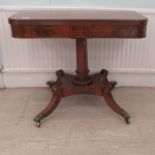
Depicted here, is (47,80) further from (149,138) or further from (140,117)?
(149,138)

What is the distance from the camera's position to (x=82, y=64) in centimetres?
169

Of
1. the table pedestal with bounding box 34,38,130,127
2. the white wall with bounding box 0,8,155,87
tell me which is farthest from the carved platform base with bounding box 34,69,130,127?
the white wall with bounding box 0,8,155,87

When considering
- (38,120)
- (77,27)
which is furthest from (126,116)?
(77,27)

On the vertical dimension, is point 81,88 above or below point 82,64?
below

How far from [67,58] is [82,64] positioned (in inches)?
14.7

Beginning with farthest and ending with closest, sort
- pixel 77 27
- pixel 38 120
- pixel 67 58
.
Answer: pixel 67 58
pixel 38 120
pixel 77 27

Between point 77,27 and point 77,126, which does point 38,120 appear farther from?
point 77,27

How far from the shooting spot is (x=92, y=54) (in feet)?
6.61

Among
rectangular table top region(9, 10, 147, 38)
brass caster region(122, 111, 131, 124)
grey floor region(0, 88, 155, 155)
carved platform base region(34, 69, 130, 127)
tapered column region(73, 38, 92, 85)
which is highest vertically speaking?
rectangular table top region(9, 10, 147, 38)

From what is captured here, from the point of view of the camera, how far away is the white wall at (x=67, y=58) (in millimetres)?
1964

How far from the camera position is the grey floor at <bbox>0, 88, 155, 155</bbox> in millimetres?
1413

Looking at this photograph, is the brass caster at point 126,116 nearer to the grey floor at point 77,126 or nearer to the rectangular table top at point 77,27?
the grey floor at point 77,126

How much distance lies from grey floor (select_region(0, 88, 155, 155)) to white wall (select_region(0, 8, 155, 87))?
147 mm

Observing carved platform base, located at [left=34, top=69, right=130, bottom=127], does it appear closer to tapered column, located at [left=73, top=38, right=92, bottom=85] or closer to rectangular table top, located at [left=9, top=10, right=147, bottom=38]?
tapered column, located at [left=73, top=38, right=92, bottom=85]
